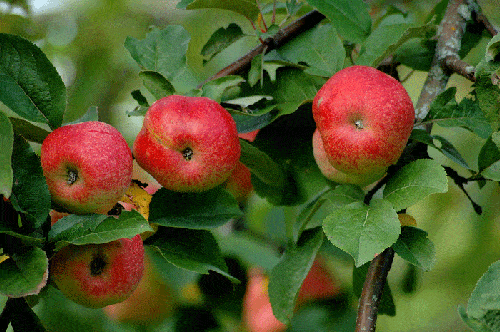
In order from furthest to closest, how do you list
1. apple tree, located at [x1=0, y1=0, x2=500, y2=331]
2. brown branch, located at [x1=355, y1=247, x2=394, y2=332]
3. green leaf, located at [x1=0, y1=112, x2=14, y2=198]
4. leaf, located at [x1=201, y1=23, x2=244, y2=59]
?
1. leaf, located at [x1=201, y1=23, x2=244, y2=59]
2. brown branch, located at [x1=355, y1=247, x2=394, y2=332]
3. apple tree, located at [x1=0, y1=0, x2=500, y2=331]
4. green leaf, located at [x1=0, y1=112, x2=14, y2=198]

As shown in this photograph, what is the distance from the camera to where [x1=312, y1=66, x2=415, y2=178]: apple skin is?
2.23ft

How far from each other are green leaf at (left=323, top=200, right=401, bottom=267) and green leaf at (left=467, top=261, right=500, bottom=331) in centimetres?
10

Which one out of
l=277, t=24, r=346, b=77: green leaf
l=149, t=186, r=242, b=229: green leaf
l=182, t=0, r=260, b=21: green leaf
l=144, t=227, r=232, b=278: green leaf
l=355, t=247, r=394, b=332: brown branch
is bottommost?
l=355, t=247, r=394, b=332: brown branch

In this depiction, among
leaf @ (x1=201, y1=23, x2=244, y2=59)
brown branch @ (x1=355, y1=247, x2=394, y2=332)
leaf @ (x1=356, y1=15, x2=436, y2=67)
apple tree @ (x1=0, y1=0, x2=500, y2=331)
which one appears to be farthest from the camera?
leaf @ (x1=201, y1=23, x2=244, y2=59)

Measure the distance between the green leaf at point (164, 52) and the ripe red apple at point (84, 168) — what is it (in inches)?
8.0

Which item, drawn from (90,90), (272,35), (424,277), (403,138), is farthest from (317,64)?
(90,90)

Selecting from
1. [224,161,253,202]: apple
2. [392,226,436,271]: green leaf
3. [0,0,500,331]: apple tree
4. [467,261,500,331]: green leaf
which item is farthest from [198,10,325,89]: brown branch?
[467,261,500,331]: green leaf

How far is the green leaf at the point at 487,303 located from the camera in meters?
0.50

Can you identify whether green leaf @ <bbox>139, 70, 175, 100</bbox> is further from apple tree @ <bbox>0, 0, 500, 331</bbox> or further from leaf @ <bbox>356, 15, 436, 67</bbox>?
leaf @ <bbox>356, 15, 436, 67</bbox>

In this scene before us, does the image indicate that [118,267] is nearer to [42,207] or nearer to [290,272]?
[42,207]

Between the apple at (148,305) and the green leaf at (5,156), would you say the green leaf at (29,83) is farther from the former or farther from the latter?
the apple at (148,305)

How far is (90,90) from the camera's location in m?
1.68

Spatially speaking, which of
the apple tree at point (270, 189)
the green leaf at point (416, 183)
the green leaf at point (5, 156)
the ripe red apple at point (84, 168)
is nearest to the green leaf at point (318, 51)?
the apple tree at point (270, 189)

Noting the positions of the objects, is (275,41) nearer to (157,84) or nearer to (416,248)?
(157,84)
